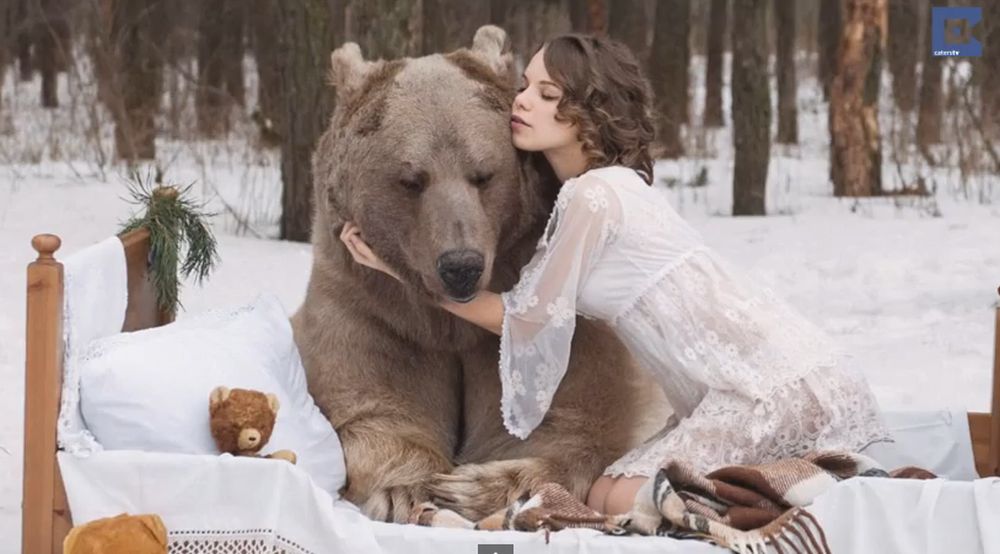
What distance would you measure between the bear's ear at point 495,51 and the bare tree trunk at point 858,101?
569cm

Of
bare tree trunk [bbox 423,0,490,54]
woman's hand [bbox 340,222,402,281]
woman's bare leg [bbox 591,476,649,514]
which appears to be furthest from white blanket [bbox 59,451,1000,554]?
bare tree trunk [bbox 423,0,490,54]

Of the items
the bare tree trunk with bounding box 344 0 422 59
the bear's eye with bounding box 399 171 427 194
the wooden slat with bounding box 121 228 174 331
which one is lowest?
the wooden slat with bounding box 121 228 174 331

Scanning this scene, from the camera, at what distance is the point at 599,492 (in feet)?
9.02

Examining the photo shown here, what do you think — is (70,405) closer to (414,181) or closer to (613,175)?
(414,181)

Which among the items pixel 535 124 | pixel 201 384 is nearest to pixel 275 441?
pixel 201 384

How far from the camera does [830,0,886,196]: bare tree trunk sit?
834 cm

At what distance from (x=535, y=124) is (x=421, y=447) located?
0.67 meters

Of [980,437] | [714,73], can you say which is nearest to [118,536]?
[980,437]

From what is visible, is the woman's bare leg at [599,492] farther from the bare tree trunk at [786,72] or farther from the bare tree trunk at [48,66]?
the bare tree trunk at [48,66]

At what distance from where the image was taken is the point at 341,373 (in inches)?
117

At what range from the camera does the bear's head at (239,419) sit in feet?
8.60

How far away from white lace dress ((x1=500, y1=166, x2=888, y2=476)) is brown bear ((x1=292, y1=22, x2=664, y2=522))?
12 cm

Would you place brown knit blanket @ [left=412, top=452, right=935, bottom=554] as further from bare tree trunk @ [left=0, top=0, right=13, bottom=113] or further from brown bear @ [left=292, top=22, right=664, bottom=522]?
bare tree trunk @ [left=0, top=0, right=13, bottom=113]

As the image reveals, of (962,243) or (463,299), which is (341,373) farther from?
(962,243)
